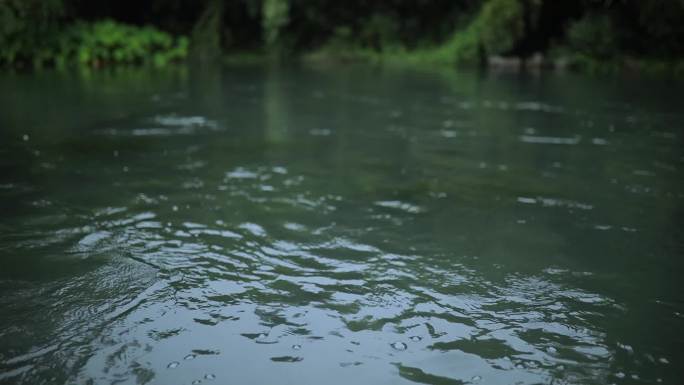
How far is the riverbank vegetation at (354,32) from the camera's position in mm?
20891

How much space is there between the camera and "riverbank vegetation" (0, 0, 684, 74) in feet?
68.5

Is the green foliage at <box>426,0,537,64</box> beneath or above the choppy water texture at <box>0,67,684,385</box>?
above

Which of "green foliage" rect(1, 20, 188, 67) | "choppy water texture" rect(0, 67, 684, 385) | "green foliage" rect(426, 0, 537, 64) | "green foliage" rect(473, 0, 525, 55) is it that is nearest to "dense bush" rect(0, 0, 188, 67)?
"green foliage" rect(1, 20, 188, 67)

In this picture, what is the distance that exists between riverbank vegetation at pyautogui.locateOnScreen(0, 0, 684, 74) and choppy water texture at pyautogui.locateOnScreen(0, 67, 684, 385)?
11675 millimetres

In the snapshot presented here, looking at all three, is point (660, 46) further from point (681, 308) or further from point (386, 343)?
point (386, 343)

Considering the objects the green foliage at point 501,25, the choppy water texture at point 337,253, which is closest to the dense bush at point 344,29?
the green foliage at point 501,25

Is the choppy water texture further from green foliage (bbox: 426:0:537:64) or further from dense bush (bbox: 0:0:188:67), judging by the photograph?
green foliage (bbox: 426:0:537:64)

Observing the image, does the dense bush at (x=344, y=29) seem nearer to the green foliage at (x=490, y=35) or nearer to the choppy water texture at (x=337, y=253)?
the green foliage at (x=490, y=35)

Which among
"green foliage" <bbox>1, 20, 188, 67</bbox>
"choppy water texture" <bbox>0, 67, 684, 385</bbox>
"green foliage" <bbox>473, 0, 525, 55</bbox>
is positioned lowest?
A: "choppy water texture" <bbox>0, 67, 684, 385</bbox>

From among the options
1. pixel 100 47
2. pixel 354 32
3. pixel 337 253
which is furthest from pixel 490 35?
pixel 337 253

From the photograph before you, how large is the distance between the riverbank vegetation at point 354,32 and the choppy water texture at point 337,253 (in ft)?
38.3

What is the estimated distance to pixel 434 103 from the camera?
563 inches

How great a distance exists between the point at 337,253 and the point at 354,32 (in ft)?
88.3

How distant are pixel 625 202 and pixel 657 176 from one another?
1.47 m
